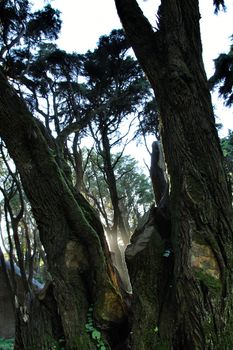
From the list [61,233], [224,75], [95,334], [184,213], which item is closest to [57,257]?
[61,233]

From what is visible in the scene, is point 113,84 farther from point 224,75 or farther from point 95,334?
point 95,334

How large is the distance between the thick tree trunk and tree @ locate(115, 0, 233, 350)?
406 millimetres

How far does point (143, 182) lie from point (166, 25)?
781 inches

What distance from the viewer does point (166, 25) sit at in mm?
4676

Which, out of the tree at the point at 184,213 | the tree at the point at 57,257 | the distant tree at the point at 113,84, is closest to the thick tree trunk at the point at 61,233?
the tree at the point at 57,257

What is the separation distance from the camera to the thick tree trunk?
4500mm

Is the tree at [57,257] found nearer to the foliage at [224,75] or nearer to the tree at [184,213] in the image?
the tree at [184,213]

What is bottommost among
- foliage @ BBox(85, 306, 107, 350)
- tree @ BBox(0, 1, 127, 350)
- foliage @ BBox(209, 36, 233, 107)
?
foliage @ BBox(85, 306, 107, 350)

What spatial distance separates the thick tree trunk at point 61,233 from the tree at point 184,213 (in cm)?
41

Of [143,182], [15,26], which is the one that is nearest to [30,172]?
[15,26]

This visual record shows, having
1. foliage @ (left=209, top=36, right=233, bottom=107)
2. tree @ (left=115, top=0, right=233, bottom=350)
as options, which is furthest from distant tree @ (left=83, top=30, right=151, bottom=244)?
tree @ (left=115, top=0, right=233, bottom=350)

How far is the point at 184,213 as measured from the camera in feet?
13.3

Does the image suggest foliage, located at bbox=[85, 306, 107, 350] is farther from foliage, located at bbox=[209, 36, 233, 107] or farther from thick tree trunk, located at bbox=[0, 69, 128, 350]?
foliage, located at bbox=[209, 36, 233, 107]

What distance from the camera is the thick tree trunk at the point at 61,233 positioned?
4500 mm
